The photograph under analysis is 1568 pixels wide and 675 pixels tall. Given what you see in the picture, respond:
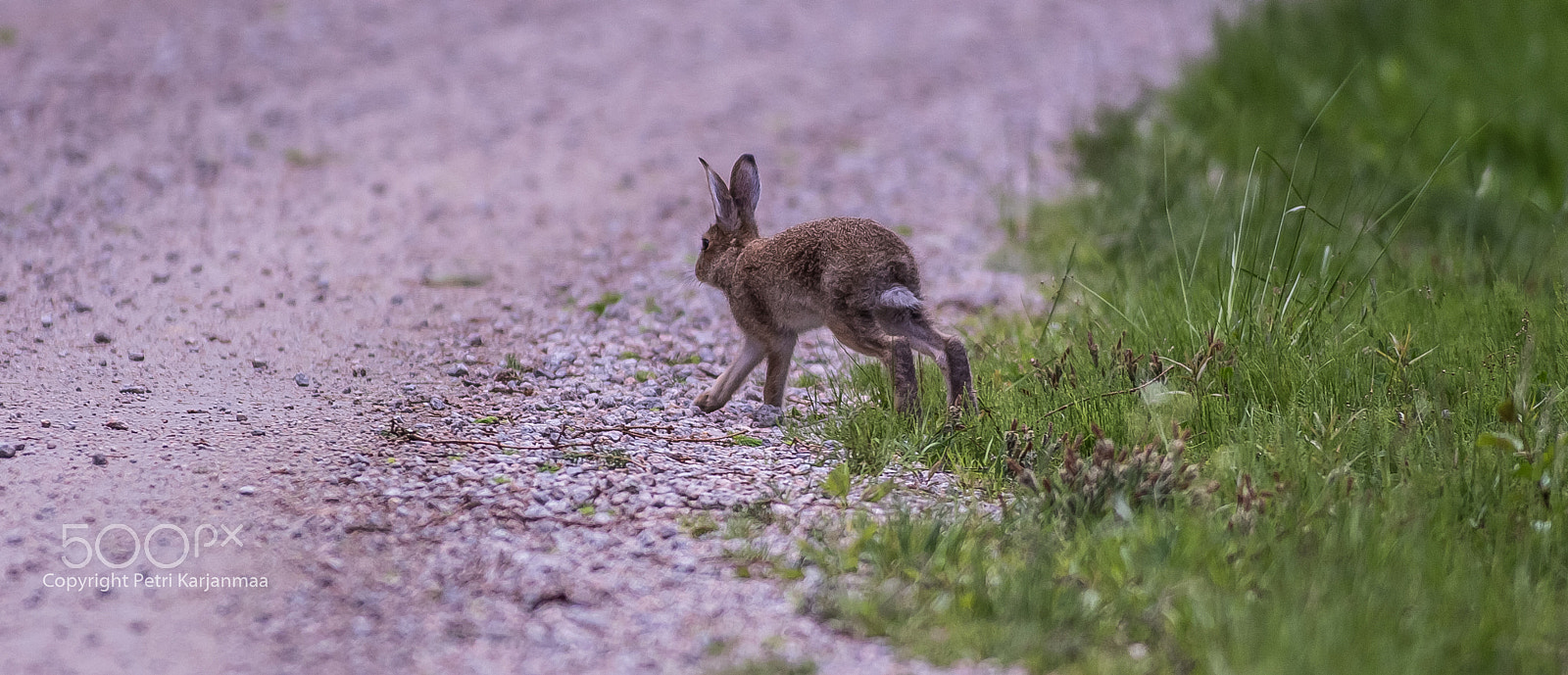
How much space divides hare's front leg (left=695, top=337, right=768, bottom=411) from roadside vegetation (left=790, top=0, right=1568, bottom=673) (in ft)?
1.34

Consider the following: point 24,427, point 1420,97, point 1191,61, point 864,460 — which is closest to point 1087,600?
point 864,460

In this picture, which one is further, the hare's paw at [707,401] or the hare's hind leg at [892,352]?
the hare's paw at [707,401]

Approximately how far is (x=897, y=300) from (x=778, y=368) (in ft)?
2.16

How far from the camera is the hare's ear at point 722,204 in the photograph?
6.06 meters

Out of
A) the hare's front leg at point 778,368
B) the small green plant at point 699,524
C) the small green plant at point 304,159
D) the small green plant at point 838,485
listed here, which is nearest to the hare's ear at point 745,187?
the hare's front leg at point 778,368

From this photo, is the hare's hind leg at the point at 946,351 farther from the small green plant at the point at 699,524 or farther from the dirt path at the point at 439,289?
the small green plant at the point at 699,524

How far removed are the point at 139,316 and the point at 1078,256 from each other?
190 inches

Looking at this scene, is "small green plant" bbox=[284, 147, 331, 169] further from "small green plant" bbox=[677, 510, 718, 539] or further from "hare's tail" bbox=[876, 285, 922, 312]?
"small green plant" bbox=[677, 510, 718, 539]

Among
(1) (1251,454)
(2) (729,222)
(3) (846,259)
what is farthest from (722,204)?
(1) (1251,454)

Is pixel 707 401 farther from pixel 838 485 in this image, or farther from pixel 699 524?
pixel 699 524

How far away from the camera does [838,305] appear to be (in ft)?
17.5

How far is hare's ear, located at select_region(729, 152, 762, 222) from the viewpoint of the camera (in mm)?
6059

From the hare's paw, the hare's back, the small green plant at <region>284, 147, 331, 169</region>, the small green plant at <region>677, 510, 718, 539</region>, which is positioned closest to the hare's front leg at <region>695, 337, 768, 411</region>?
the hare's paw

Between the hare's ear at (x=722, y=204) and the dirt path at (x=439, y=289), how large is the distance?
688mm
